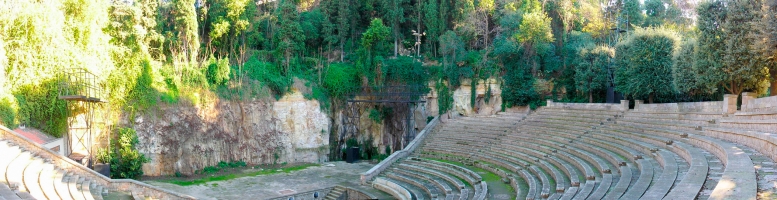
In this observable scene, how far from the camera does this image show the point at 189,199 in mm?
16562

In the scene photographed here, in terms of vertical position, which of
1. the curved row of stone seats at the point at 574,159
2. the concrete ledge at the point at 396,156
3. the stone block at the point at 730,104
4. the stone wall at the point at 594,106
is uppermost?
the stone block at the point at 730,104

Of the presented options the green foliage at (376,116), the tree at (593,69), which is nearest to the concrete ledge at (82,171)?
the green foliage at (376,116)

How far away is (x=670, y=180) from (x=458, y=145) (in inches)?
588

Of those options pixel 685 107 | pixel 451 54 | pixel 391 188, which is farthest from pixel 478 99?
pixel 685 107

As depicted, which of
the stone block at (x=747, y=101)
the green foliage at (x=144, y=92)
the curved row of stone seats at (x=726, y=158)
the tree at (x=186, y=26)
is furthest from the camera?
the tree at (x=186, y=26)

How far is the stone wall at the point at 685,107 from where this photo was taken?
15000 mm

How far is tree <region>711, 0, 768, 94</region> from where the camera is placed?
1475 centimetres

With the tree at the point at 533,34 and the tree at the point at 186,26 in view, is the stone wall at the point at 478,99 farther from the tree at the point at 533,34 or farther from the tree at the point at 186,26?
the tree at the point at 186,26

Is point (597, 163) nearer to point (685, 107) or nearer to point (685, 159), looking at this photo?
point (685, 159)

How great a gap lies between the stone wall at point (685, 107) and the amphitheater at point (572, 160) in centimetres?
A: 4

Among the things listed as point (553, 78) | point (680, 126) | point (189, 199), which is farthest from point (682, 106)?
point (189, 199)

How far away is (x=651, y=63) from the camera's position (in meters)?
20.5

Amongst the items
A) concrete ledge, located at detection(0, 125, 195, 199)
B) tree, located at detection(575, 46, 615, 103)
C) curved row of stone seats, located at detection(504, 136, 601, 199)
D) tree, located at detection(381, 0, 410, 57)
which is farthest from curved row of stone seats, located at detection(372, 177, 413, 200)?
Result: tree, located at detection(381, 0, 410, 57)

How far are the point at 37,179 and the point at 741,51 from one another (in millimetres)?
19501
